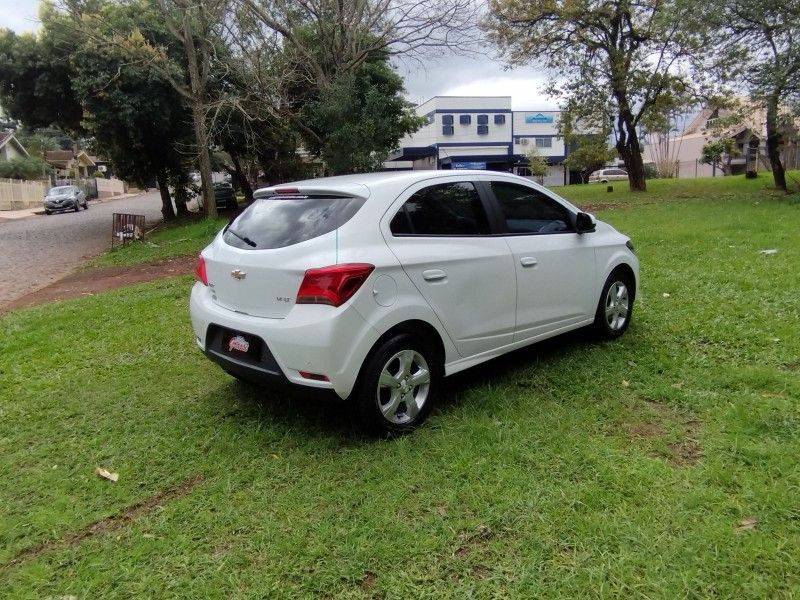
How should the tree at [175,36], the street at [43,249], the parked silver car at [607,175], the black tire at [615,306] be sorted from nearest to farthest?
the black tire at [615,306], the street at [43,249], the tree at [175,36], the parked silver car at [607,175]

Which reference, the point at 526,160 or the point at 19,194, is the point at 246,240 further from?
the point at 526,160

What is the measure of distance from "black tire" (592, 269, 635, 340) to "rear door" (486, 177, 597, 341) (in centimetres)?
20

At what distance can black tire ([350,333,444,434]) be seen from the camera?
3447 mm

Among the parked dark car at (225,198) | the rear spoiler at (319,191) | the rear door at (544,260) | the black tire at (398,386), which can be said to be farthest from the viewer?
the parked dark car at (225,198)

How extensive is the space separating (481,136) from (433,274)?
185 ft

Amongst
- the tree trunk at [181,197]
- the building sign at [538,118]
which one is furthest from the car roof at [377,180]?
the building sign at [538,118]

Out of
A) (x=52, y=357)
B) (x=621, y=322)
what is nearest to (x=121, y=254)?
(x=52, y=357)

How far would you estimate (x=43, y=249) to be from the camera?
17.2 metres

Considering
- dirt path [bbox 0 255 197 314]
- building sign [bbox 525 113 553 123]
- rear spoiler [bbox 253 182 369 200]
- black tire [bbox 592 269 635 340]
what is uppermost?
building sign [bbox 525 113 553 123]

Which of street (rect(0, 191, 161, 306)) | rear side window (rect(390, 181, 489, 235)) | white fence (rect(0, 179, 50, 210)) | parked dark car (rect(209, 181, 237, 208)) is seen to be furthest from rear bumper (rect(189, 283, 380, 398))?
white fence (rect(0, 179, 50, 210))

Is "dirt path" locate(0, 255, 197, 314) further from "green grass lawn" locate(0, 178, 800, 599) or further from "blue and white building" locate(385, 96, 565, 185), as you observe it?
"blue and white building" locate(385, 96, 565, 185)

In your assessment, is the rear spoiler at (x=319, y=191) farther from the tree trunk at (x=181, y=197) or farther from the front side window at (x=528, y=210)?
the tree trunk at (x=181, y=197)

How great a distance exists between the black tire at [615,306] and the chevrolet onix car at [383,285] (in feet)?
1.93

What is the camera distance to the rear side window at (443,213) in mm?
3779
